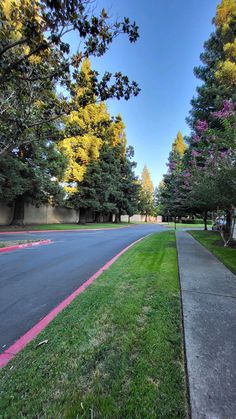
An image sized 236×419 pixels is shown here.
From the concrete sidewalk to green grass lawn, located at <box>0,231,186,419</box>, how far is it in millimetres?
117

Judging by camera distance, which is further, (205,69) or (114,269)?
(205,69)

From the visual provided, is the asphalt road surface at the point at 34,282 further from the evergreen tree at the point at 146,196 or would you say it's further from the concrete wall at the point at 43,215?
the evergreen tree at the point at 146,196

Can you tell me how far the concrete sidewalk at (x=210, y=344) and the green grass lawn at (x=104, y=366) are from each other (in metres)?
0.12

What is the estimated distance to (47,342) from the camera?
99.0 inches

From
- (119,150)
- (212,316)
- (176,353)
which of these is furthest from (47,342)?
(119,150)

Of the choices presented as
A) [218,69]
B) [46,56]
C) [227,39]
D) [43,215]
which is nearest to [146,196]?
[43,215]

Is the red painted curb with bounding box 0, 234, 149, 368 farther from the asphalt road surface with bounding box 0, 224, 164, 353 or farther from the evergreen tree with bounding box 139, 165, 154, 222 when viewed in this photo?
the evergreen tree with bounding box 139, 165, 154, 222

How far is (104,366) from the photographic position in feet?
6.81

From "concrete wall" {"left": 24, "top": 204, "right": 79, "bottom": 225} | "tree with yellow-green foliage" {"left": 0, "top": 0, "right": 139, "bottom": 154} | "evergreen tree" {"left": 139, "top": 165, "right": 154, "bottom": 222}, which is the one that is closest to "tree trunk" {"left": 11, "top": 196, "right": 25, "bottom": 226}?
"concrete wall" {"left": 24, "top": 204, "right": 79, "bottom": 225}

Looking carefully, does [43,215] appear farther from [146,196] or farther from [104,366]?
[146,196]

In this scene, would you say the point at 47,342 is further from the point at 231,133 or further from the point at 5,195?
the point at 5,195

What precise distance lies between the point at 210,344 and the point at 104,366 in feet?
3.85

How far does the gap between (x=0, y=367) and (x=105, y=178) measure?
81.2ft

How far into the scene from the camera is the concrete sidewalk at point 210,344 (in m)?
1.64
